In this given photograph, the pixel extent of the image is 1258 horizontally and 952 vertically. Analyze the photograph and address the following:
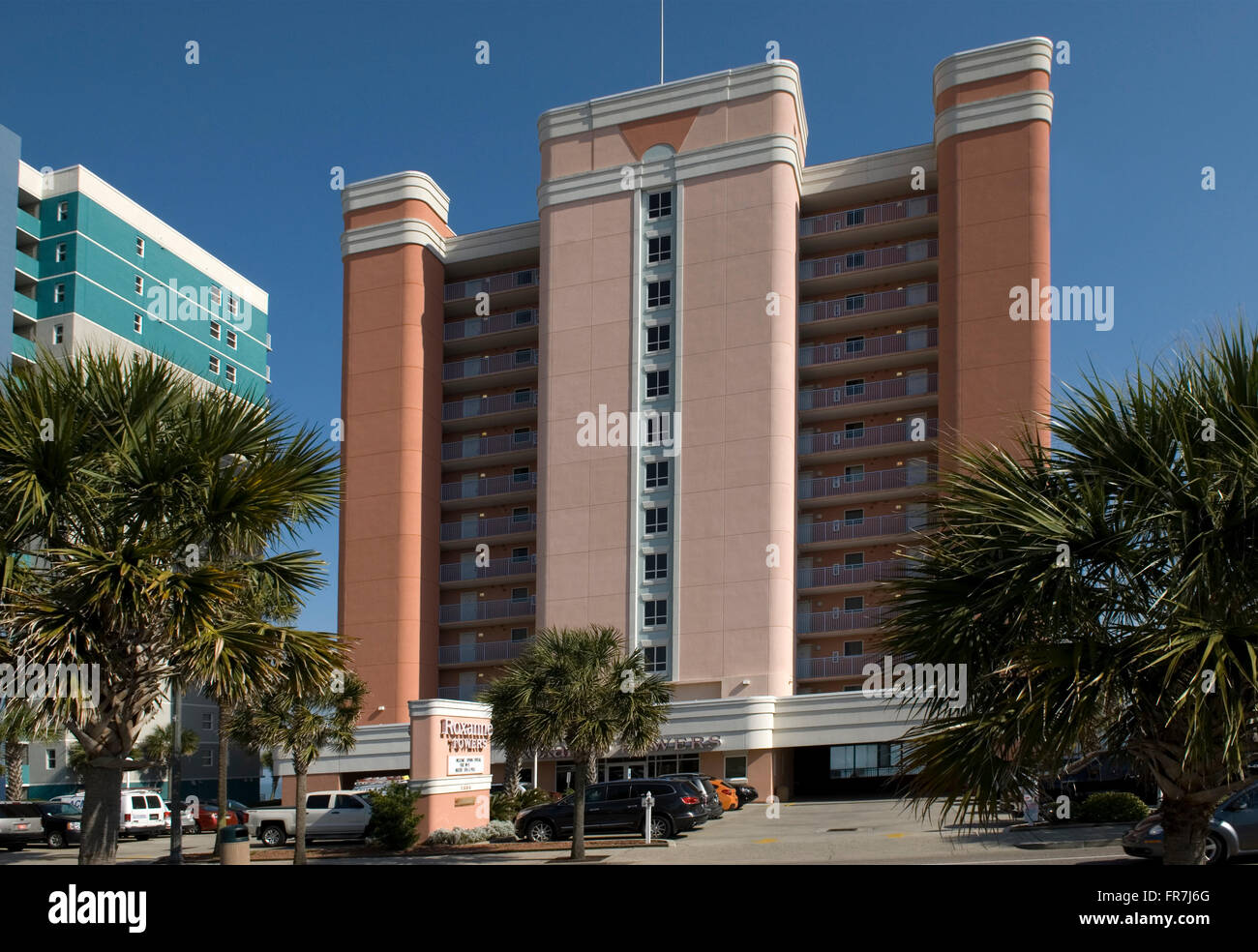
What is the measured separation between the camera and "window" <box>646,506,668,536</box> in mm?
57719

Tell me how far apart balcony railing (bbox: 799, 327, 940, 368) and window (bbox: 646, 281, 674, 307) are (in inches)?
290

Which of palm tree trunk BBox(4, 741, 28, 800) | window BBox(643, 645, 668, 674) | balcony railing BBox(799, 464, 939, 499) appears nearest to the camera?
window BBox(643, 645, 668, 674)

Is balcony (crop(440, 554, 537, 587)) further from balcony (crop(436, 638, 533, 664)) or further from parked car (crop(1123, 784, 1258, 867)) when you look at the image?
parked car (crop(1123, 784, 1258, 867))

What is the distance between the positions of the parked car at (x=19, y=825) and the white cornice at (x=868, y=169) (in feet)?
145

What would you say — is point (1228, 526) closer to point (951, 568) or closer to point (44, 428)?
point (951, 568)

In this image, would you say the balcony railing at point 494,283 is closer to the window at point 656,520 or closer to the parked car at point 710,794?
the window at point 656,520

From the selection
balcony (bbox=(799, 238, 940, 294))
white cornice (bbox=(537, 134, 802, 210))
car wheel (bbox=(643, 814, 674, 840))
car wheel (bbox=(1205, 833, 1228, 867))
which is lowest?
car wheel (bbox=(643, 814, 674, 840))

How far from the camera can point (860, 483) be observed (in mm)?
57812

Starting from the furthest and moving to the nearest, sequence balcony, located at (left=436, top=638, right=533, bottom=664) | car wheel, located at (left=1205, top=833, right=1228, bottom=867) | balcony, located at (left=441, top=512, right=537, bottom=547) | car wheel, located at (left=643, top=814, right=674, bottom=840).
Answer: balcony, located at (left=441, top=512, right=537, bottom=547)
balcony, located at (left=436, top=638, right=533, bottom=664)
car wheel, located at (left=643, top=814, right=674, bottom=840)
car wheel, located at (left=1205, top=833, right=1228, bottom=867)

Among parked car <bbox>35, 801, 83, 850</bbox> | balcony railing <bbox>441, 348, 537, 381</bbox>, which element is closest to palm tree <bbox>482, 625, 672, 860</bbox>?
parked car <bbox>35, 801, 83, 850</bbox>

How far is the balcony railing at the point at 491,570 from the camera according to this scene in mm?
63781

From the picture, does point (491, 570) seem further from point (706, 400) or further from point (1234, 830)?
point (1234, 830)

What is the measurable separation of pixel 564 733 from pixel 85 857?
14.1 metres

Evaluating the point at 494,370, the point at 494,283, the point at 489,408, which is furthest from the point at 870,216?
the point at 489,408
